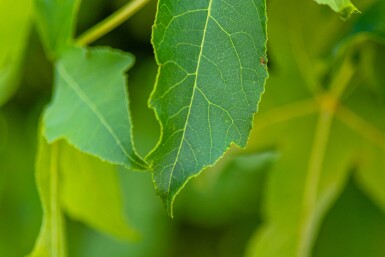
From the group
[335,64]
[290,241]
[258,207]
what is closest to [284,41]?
[335,64]

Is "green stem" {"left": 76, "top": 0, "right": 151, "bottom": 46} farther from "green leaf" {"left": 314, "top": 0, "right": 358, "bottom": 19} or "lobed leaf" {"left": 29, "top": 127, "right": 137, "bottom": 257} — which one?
"green leaf" {"left": 314, "top": 0, "right": 358, "bottom": 19}

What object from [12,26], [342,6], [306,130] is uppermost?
[342,6]

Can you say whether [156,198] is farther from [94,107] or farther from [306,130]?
[94,107]

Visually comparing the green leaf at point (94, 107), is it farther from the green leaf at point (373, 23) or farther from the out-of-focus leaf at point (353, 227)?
the out-of-focus leaf at point (353, 227)

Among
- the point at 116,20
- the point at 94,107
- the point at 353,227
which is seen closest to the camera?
the point at 94,107

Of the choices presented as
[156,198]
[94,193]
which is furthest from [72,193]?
[156,198]

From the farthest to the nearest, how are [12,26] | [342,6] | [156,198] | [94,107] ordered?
[156,198]
[12,26]
[94,107]
[342,6]

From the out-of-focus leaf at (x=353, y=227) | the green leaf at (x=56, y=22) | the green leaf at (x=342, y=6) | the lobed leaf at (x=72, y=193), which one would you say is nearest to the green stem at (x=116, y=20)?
the green leaf at (x=56, y=22)
